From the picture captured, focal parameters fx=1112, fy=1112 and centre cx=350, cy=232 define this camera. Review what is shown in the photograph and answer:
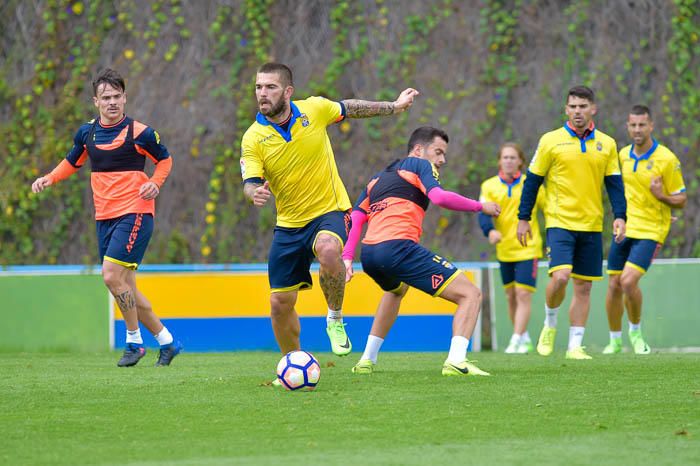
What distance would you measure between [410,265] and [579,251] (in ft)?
9.09

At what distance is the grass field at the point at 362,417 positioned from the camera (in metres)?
4.84

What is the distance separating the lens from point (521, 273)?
39.3 ft

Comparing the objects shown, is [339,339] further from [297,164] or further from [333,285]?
[297,164]

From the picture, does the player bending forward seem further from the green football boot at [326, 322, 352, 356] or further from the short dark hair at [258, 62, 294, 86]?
the short dark hair at [258, 62, 294, 86]

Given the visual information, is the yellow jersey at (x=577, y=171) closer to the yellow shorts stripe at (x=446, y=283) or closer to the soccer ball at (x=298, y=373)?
the yellow shorts stripe at (x=446, y=283)

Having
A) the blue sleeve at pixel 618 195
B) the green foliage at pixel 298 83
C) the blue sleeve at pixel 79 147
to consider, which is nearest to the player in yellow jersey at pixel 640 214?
the blue sleeve at pixel 618 195

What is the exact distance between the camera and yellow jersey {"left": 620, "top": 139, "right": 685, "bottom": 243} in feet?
36.1

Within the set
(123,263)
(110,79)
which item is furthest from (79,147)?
(123,263)

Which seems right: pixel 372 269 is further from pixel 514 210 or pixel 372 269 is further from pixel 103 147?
pixel 514 210

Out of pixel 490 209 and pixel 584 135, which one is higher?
pixel 584 135

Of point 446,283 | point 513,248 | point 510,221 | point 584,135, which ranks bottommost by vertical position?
point 513,248

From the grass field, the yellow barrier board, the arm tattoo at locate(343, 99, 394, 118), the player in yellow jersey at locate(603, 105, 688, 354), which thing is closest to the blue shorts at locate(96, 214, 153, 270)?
the grass field

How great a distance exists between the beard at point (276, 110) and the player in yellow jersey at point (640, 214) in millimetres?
4624

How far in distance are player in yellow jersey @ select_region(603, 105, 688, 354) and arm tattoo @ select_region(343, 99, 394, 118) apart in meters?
3.82
